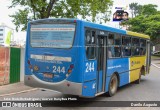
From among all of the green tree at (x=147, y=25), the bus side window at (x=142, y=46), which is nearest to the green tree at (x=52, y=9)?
the bus side window at (x=142, y=46)

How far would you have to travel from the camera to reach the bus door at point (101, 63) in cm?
1025

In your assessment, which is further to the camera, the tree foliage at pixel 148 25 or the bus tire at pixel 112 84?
the tree foliage at pixel 148 25

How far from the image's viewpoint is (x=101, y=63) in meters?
10.5

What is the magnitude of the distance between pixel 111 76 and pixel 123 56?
5.79 ft

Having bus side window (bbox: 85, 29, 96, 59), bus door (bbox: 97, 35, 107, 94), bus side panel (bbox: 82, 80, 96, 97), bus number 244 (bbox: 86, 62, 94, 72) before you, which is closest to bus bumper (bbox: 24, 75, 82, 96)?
bus side panel (bbox: 82, 80, 96, 97)

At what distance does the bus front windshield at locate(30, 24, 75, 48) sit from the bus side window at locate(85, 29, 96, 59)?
55 cm

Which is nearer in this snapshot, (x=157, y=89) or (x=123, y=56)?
(x=123, y=56)

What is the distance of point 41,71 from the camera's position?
973 cm

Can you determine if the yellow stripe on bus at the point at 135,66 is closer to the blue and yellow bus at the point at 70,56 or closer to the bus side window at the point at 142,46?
the bus side window at the point at 142,46

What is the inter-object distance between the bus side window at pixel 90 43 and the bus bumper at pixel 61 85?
111cm

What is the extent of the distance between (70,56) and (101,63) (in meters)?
1.77

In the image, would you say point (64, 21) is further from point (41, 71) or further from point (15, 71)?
point (15, 71)

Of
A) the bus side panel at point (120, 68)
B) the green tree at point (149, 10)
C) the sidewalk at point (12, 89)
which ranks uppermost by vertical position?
the green tree at point (149, 10)

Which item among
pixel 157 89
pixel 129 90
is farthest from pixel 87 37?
pixel 157 89
